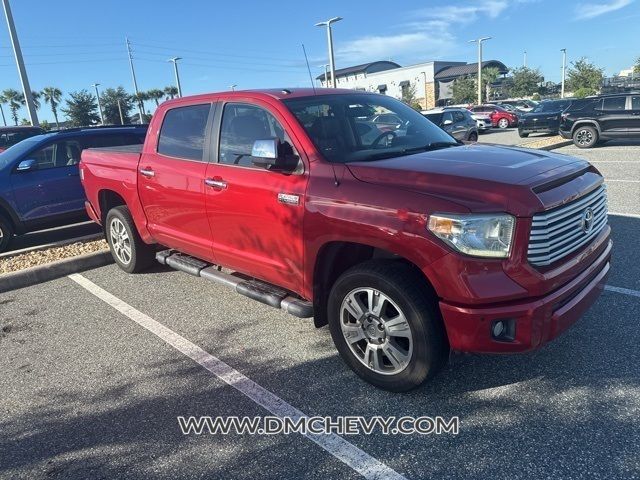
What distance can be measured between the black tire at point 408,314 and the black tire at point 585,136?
47.5ft

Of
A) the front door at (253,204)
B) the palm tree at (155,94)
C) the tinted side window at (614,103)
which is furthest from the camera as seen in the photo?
the palm tree at (155,94)

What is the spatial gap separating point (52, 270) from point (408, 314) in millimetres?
4914

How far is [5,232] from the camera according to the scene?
7.29m

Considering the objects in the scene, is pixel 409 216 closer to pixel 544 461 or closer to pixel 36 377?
pixel 544 461

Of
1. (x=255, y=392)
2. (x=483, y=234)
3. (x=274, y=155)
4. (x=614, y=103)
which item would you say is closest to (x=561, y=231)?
(x=483, y=234)

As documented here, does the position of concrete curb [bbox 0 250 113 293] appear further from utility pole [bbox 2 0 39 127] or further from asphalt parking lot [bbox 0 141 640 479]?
utility pole [bbox 2 0 39 127]

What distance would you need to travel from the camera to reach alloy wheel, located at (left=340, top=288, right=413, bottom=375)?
3.07 metres

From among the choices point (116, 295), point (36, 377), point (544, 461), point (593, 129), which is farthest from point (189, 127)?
point (593, 129)

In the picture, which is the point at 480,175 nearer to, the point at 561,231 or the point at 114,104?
the point at 561,231

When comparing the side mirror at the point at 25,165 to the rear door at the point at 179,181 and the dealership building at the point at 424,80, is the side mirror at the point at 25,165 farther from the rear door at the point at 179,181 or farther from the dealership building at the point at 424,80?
the dealership building at the point at 424,80

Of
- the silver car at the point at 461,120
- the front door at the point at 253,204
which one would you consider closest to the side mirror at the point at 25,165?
the front door at the point at 253,204

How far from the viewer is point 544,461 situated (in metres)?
2.53

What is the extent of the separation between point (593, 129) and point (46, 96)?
3595 inches

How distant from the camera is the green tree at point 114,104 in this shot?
6894 cm
